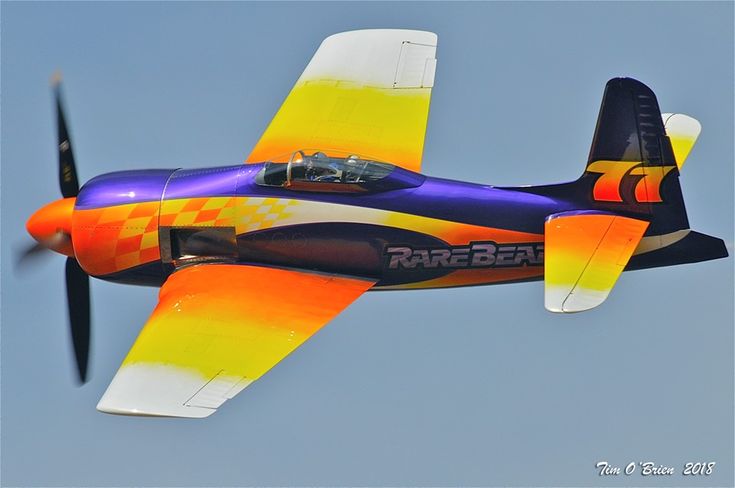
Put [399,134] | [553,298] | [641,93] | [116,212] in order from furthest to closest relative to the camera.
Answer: [399,134] → [116,212] → [641,93] → [553,298]

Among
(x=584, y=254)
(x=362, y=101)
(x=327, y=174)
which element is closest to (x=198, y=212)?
(x=327, y=174)

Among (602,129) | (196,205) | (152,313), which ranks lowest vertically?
(152,313)

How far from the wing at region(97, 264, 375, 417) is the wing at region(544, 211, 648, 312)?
2.45 meters

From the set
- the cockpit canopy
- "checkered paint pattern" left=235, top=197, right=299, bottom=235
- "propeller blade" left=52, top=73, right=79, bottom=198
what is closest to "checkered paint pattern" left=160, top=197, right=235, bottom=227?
"checkered paint pattern" left=235, top=197, right=299, bottom=235

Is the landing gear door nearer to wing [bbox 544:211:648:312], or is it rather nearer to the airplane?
the airplane

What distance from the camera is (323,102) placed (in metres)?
21.2

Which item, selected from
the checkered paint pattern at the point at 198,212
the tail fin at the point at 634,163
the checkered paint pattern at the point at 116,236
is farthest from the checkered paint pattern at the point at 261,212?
the tail fin at the point at 634,163

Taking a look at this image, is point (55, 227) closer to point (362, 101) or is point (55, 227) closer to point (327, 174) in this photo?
point (327, 174)

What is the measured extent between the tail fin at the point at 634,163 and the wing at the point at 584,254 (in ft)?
0.77

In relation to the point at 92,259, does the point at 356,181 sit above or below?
above

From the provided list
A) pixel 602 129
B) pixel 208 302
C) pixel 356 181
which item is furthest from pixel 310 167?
pixel 602 129

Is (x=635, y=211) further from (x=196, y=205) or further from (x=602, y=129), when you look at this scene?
(x=196, y=205)

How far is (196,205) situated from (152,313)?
4.88 ft

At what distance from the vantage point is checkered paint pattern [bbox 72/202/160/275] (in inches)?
750
